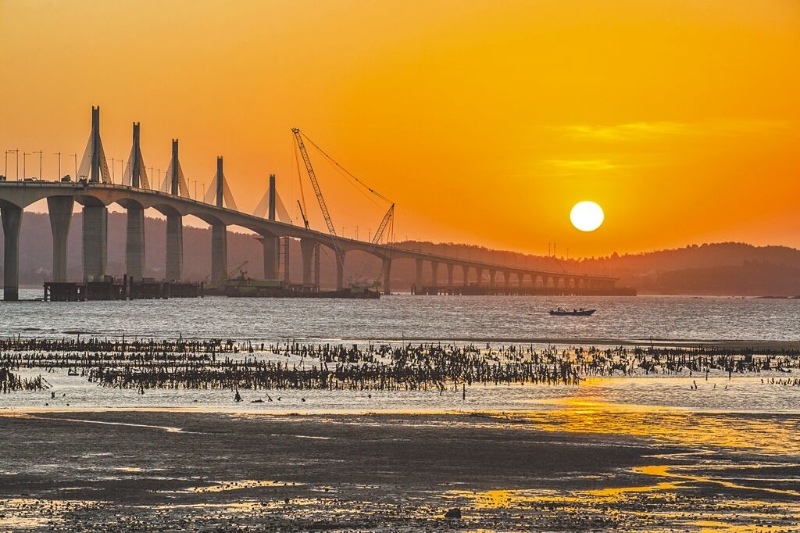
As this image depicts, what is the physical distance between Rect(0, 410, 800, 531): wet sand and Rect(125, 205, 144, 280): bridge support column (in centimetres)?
14876

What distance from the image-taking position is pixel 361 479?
Result: 66.8ft

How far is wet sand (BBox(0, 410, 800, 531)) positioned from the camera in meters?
17.1

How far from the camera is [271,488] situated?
1948 centimetres

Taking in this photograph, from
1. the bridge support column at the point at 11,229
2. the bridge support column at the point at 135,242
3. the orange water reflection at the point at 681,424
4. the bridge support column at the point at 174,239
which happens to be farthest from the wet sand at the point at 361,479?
the bridge support column at the point at 174,239

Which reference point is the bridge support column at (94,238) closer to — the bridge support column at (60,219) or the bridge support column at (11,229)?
the bridge support column at (60,219)

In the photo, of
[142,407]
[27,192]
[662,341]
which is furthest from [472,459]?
[27,192]

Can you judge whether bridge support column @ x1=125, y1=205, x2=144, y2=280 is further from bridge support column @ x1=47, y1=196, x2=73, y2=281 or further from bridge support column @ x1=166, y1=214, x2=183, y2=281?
bridge support column @ x1=47, y1=196, x2=73, y2=281

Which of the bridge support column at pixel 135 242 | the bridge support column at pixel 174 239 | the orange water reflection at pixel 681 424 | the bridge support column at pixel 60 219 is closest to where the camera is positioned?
the orange water reflection at pixel 681 424

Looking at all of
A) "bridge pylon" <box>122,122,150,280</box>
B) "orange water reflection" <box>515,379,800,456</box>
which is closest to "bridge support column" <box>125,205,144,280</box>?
"bridge pylon" <box>122,122,150,280</box>

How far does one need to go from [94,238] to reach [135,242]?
1672 cm

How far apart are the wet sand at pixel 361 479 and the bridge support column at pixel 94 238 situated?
134 m

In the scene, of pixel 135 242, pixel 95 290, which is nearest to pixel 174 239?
pixel 135 242

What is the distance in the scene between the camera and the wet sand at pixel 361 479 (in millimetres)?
17078

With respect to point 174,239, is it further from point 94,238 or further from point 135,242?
point 94,238
